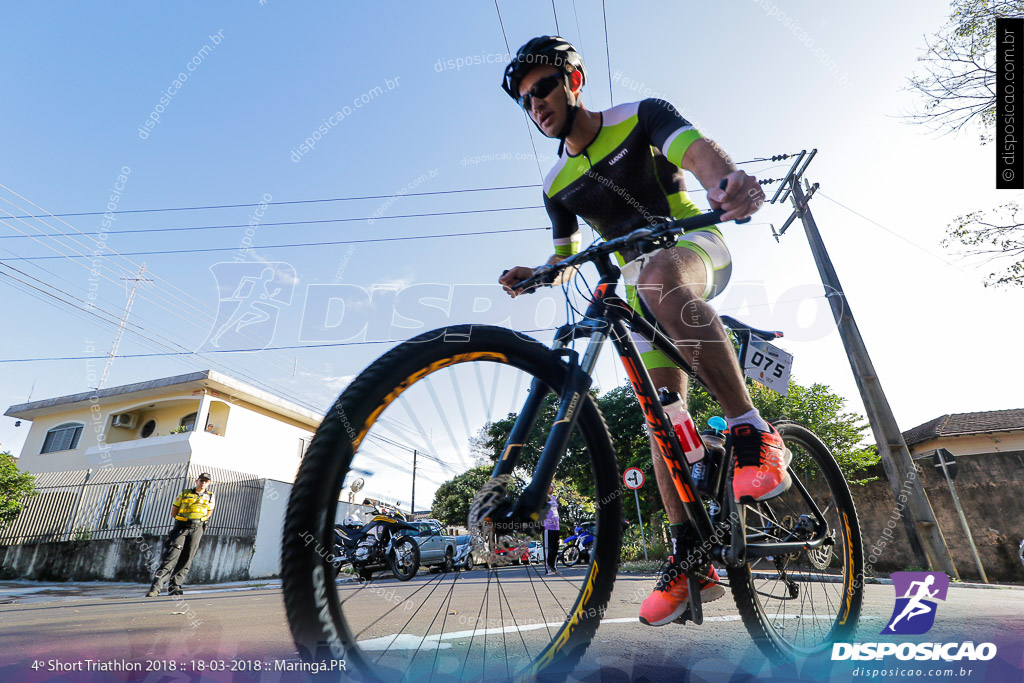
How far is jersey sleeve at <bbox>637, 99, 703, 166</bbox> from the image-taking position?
168cm

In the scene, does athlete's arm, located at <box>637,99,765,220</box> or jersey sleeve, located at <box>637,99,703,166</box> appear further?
jersey sleeve, located at <box>637,99,703,166</box>

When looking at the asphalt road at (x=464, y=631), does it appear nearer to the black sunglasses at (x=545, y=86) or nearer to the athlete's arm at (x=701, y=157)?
the athlete's arm at (x=701, y=157)

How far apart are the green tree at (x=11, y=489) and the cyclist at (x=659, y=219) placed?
16.2 m

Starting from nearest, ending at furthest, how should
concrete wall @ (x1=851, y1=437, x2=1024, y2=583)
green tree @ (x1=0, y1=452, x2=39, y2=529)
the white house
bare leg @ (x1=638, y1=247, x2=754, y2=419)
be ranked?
bare leg @ (x1=638, y1=247, x2=754, y2=419)
green tree @ (x1=0, y1=452, x2=39, y2=529)
concrete wall @ (x1=851, y1=437, x2=1024, y2=583)
the white house

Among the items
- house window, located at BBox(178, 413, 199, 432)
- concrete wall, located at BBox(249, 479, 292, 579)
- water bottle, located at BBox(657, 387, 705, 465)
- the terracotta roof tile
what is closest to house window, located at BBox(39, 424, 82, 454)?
house window, located at BBox(178, 413, 199, 432)

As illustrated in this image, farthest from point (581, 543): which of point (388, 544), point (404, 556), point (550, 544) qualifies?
point (388, 544)

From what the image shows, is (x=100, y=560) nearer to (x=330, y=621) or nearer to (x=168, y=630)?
(x=168, y=630)

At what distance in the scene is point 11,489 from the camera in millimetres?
11859

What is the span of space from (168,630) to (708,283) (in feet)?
10.8

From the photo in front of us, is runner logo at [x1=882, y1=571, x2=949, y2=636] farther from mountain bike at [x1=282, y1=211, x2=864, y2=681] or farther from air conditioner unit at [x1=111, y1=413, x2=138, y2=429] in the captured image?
air conditioner unit at [x1=111, y1=413, x2=138, y2=429]

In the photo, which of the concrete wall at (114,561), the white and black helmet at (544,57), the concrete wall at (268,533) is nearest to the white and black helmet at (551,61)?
the white and black helmet at (544,57)

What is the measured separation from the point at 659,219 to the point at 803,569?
5.73ft

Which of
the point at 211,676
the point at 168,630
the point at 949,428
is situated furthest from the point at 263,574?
the point at 949,428

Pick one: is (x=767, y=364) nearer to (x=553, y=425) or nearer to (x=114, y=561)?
(x=553, y=425)
